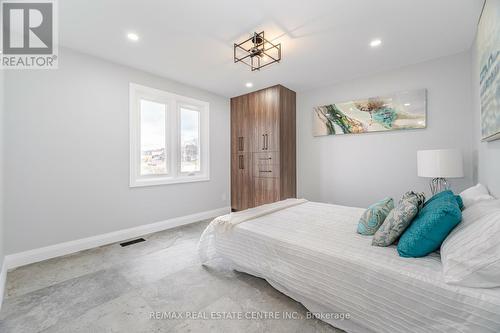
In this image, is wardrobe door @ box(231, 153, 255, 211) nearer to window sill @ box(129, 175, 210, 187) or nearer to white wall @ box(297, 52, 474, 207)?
window sill @ box(129, 175, 210, 187)

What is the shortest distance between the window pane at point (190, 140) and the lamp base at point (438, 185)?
151 inches

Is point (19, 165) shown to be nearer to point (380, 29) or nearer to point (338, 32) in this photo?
point (338, 32)

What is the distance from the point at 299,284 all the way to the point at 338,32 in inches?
102

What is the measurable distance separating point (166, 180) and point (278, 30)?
9.31ft

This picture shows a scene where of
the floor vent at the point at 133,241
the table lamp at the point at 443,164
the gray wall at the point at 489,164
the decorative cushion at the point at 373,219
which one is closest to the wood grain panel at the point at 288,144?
the table lamp at the point at 443,164

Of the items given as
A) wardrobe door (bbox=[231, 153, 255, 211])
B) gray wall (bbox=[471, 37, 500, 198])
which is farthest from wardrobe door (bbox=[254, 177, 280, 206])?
gray wall (bbox=[471, 37, 500, 198])

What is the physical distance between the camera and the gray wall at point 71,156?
2.33 metres

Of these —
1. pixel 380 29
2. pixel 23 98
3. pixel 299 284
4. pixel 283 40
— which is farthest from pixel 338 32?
pixel 23 98

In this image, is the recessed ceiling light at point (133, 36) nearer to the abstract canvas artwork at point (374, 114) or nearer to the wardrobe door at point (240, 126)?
the wardrobe door at point (240, 126)

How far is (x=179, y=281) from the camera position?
1.99 meters

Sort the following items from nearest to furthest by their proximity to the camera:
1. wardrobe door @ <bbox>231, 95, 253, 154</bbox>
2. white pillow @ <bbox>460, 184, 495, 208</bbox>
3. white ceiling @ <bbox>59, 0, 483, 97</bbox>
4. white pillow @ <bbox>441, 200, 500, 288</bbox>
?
white pillow @ <bbox>441, 200, 500, 288</bbox>, white pillow @ <bbox>460, 184, 495, 208</bbox>, white ceiling @ <bbox>59, 0, 483, 97</bbox>, wardrobe door @ <bbox>231, 95, 253, 154</bbox>

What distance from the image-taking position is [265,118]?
4.07m

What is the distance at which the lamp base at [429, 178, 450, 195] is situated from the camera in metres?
2.81

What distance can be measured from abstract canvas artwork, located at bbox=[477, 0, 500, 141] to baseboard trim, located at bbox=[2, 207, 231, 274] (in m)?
4.03
